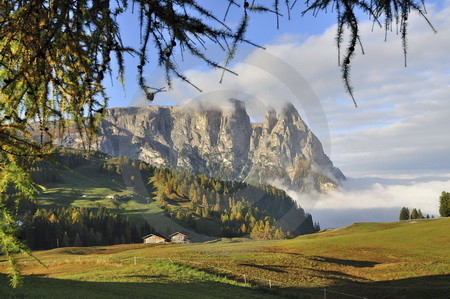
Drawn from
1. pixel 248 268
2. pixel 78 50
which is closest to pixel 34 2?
pixel 78 50

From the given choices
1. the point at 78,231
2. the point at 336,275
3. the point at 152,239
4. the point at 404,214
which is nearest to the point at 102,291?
the point at 336,275

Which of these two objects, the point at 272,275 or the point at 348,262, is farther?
the point at 348,262

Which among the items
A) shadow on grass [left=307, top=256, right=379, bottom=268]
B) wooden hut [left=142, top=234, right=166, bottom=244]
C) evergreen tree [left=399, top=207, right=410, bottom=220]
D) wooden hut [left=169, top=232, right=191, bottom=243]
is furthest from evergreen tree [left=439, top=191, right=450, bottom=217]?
wooden hut [left=142, top=234, right=166, bottom=244]

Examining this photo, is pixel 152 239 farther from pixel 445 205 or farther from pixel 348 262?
pixel 445 205

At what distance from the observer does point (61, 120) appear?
15.1 feet

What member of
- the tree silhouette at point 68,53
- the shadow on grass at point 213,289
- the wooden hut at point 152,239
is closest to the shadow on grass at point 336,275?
the shadow on grass at point 213,289

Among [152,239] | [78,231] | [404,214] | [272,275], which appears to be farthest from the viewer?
[404,214]

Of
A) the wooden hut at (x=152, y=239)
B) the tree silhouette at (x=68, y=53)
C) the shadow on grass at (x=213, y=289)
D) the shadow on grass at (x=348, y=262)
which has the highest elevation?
the tree silhouette at (x=68, y=53)

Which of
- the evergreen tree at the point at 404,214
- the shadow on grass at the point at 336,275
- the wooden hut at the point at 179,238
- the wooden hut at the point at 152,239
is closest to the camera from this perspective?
the shadow on grass at the point at 336,275

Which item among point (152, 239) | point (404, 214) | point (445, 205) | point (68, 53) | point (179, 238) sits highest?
point (68, 53)

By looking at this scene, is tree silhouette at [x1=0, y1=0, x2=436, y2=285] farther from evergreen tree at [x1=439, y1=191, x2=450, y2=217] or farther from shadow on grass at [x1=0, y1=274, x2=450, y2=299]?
evergreen tree at [x1=439, y1=191, x2=450, y2=217]

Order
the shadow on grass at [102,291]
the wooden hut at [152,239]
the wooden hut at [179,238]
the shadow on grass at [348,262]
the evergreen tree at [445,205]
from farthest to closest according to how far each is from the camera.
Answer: the wooden hut at [179,238]
the wooden hut at [152,239]
the evergreen tree at [445,205]
the shadow on grass at [348,262]
the shadow on grass at [102,291]

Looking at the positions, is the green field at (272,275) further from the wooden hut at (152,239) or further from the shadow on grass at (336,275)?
the wooden hut at (152,239)

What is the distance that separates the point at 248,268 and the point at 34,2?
3992 centimetres
